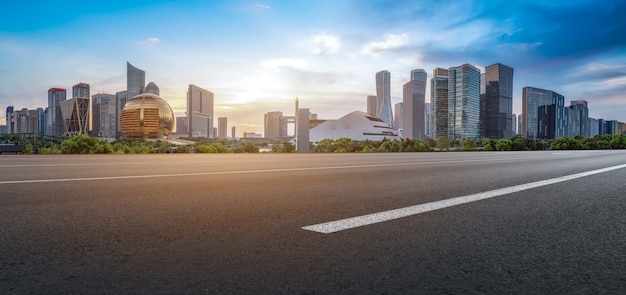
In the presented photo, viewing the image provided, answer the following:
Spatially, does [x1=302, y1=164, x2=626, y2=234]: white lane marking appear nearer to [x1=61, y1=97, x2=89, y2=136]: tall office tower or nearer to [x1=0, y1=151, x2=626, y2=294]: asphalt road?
[x1=0, y1=151, x2=626, y2=294]: asphalt road

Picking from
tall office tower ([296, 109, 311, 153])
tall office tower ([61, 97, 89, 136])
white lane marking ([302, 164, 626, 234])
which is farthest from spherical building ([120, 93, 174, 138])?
white lane marking ([302, 164, 626, 234])

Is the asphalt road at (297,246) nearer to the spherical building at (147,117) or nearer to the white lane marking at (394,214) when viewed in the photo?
the white lane marking at (394,214)

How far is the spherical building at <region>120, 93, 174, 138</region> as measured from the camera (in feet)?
A: 440

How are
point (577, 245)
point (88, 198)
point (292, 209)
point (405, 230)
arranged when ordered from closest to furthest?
1. point (577, 245)
2. point (405, 230)
3. point (292, 209)
4. point (88, 198)

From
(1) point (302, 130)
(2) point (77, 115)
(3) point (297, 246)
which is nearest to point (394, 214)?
(3) point (297, 246)

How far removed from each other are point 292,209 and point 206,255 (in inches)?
67.7

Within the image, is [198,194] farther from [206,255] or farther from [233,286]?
[233,286]

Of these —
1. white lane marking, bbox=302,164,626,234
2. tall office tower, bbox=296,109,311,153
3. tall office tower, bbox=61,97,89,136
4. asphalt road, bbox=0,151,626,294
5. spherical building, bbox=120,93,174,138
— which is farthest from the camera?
tall office tower, bbox=61,97,89,136

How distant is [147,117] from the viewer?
13412cm

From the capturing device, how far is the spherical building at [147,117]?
134 m

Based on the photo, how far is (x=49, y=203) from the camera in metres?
4.29

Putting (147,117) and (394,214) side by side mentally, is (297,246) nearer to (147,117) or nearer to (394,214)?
(394,214)

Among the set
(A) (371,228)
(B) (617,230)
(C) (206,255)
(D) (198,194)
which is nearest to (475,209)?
(B) (617,230)

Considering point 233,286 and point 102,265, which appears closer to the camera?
point 233,286
